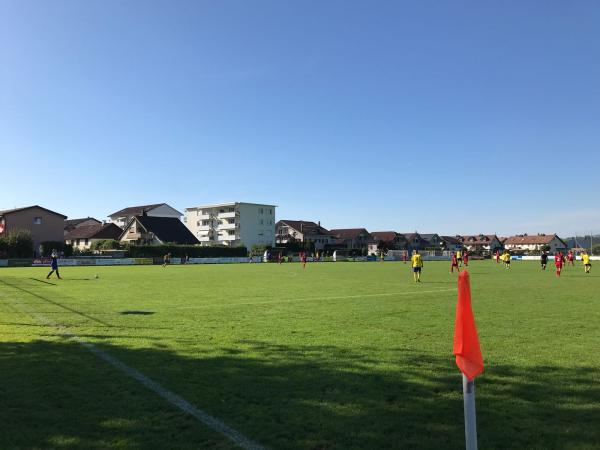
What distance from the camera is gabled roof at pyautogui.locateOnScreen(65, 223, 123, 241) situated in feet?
307

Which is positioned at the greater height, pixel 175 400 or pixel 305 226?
pixel 305 226

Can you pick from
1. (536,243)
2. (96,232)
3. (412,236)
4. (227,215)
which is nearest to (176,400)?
(96,232)

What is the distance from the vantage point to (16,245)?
59594 mm

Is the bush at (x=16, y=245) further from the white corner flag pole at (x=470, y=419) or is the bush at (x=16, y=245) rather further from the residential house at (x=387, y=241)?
the residential house at (x=387, y=241)

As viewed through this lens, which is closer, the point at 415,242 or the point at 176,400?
the point at 176,400

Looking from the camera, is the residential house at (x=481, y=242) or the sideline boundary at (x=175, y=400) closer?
the sideline boundary at (x=175, y=400)

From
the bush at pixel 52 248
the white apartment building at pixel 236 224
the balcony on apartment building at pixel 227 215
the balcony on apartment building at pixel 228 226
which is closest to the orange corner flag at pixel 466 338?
the bush at pixel 52 248

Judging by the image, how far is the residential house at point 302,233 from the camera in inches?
4744

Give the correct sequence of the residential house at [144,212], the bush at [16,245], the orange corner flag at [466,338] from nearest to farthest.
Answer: the orange corner flag at [466,338], the bush at [16,245], the residential house at [144,212]

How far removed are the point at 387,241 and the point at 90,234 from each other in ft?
272

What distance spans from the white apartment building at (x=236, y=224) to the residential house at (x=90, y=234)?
68.9 ft

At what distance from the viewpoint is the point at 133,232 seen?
9331 centimetres

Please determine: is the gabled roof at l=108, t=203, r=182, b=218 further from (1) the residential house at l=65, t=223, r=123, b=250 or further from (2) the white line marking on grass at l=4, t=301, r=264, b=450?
(2) the white line marking on grass at l=4, t=301, r=264, b=450

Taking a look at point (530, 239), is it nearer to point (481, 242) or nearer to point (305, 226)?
point (481, 242)
